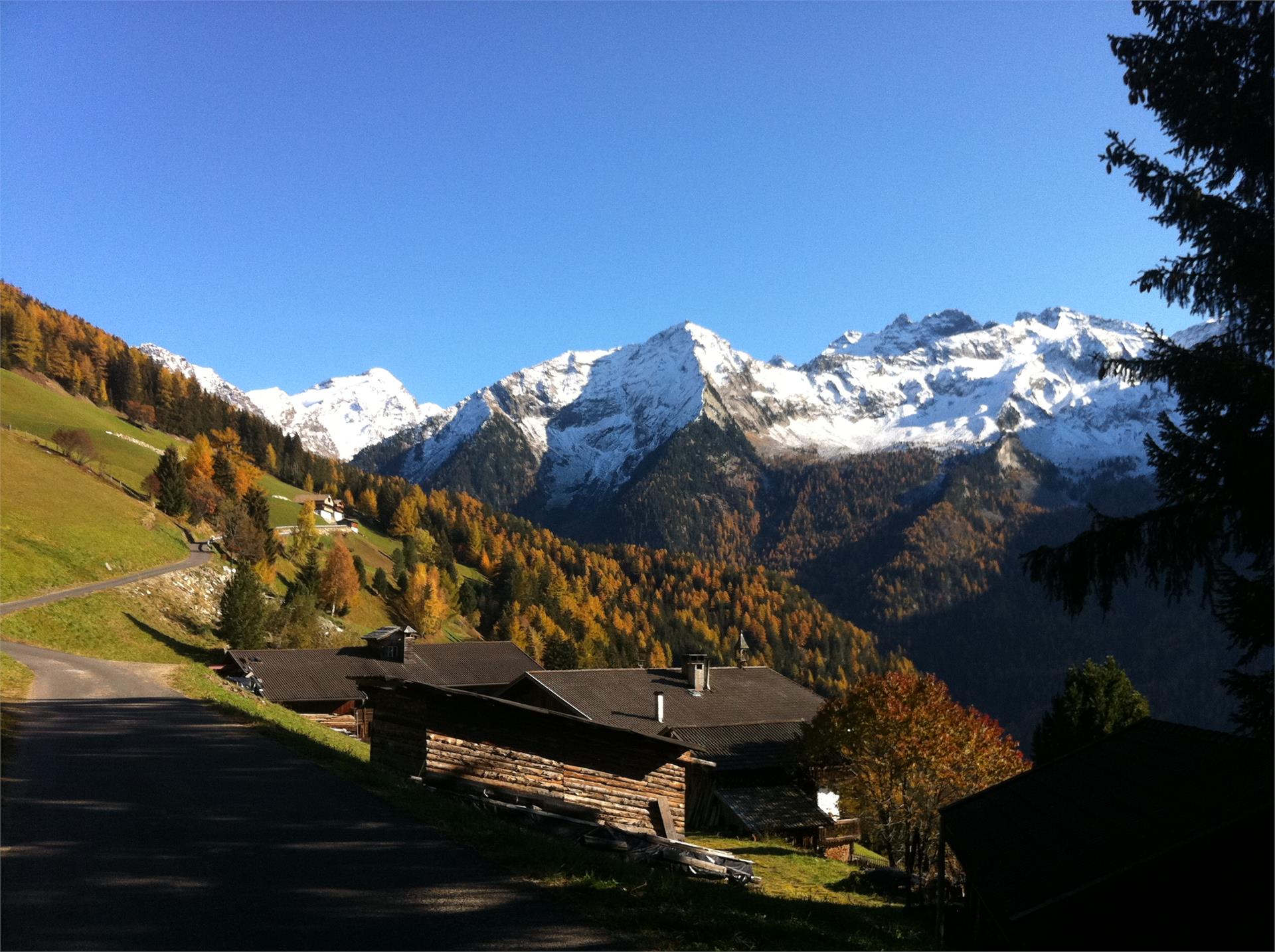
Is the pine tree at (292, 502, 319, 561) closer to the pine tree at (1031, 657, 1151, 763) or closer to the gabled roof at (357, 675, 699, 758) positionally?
the gabled roof at (357, 675, 699, 758)

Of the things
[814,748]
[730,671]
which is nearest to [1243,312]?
[814,748]

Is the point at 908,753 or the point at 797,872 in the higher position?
the point at 908,753

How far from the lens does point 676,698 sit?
45438 millimetres

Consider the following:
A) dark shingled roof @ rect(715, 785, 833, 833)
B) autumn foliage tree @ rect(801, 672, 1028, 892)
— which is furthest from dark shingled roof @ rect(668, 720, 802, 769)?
autumn foliage tree @ rect(801, 672, 1028, 892)

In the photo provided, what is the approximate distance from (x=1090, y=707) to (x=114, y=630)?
55715mm

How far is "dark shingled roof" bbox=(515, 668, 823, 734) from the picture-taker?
4209 cm

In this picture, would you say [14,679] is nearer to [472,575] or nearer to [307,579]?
[307,579]

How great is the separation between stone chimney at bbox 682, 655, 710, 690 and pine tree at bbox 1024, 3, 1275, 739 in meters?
37.9

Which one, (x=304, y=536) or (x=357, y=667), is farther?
(x=304, y=536)

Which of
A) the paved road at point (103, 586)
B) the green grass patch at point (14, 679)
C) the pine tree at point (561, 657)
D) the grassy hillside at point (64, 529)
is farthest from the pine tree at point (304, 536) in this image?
the green grass patch at point (14, 679)

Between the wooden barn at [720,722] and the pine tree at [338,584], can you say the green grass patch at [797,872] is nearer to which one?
the wooden barn at [720,722]

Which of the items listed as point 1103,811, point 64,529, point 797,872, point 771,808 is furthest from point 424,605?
point 1103,811

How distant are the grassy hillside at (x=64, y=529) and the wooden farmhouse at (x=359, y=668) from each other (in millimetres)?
13197

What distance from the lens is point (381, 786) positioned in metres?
14.4
